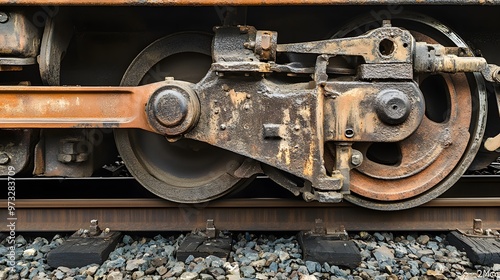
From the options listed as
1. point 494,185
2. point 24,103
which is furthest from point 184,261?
point 494,185

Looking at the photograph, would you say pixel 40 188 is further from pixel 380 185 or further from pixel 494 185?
pixel 494 185

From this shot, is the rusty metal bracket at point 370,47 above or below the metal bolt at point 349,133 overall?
above

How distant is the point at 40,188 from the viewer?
12.3 feet

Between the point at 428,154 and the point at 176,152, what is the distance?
180cm

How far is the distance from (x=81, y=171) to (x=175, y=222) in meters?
0.75

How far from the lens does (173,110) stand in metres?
2.47

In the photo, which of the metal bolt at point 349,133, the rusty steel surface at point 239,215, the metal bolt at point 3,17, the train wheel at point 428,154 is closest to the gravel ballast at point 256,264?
the rusty steel surface at point 239,215

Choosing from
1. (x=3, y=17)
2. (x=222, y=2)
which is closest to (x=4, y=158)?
(x=3, y=17)

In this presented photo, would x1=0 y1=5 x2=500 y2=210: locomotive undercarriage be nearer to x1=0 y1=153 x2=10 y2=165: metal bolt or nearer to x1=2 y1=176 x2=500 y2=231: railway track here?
x1=0 y1=153 x2=10 y2=165: metal bolt

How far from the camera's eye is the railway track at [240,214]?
3.09 meters

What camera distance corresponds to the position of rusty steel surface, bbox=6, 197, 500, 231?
309 centimetres

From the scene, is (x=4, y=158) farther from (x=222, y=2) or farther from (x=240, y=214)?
(x=222, y=2)

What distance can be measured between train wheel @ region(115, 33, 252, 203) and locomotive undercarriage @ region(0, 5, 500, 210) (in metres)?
0.01

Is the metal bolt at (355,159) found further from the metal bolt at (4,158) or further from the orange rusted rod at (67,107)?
the metal bolt at (4,158)
